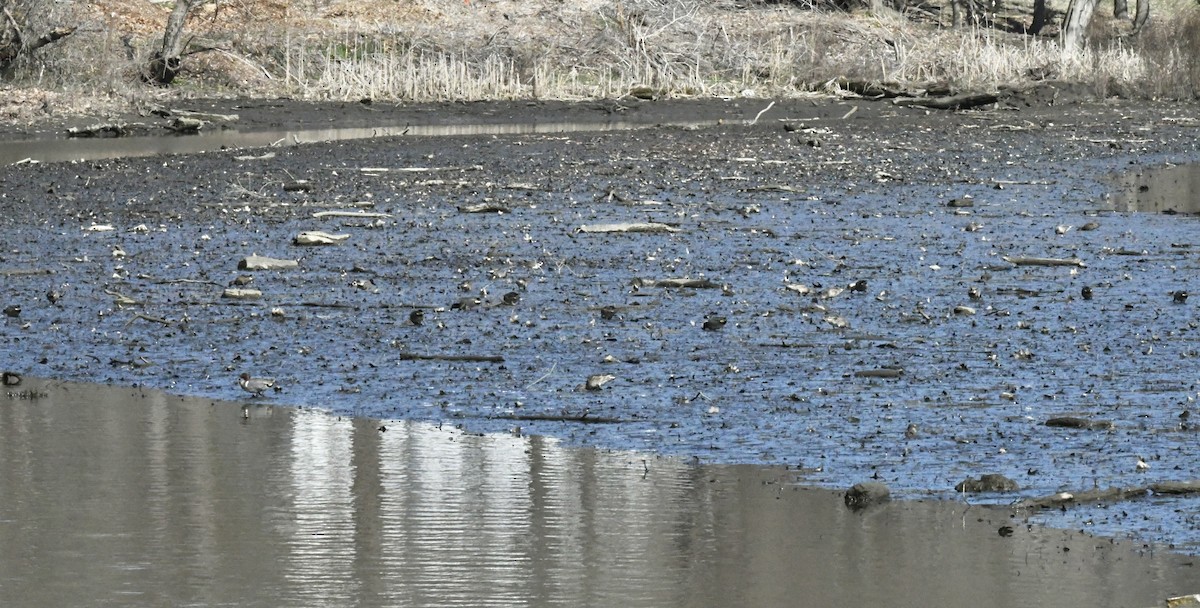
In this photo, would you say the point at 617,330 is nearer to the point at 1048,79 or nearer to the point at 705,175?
the point at 705,175

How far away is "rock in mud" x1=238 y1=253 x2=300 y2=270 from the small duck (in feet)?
11.1

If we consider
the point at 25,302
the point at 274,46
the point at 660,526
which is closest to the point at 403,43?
the point at 274,46

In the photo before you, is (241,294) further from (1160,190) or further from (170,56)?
(170,56)

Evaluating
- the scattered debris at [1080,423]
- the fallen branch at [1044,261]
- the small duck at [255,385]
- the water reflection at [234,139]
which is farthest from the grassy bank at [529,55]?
the scattered debris at [1080,423]

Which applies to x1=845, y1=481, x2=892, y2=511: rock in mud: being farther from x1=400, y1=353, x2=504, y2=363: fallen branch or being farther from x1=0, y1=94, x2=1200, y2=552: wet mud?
x1=400, y1=353, x2=504, y2=363: fallen branch

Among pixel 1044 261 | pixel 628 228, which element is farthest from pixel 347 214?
pixel 1044 261

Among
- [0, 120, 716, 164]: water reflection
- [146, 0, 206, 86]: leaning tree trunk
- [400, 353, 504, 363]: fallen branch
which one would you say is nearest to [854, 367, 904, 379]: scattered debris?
[400, 353, 504, 363]: fallen branch

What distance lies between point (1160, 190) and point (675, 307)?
29.9 ft

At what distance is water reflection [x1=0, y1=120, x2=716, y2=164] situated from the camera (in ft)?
68.6

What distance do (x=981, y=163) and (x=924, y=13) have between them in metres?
32.7

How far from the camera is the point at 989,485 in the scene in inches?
236

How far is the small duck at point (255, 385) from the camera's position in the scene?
7.89 m

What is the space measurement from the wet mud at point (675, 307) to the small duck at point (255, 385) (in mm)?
78

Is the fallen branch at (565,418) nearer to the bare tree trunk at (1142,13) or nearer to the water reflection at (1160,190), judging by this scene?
the water reflection at (1160,190)
